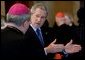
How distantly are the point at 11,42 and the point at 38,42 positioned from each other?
0.39m

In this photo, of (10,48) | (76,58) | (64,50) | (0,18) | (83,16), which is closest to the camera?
(10,48)

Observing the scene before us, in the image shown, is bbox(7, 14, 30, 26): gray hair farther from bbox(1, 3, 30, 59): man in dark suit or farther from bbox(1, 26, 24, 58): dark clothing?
bbox(1, 26, 24, 58): dark clothing

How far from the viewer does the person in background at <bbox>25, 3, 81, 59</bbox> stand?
2261mm

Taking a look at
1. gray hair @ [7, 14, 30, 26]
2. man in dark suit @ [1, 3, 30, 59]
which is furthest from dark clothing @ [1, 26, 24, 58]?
gray hair @ [7, 14, 30, 26]

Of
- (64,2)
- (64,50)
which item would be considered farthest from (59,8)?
(64,50)

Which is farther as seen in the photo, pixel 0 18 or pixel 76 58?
pixel 0 18

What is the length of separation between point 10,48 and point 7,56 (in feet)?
0.23

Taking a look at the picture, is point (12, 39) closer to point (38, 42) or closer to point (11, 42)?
point (11, 42)

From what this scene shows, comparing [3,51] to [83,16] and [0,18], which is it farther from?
[83,16]

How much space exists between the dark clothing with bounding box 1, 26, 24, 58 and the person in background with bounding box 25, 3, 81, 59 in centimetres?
7

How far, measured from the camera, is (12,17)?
235 centimetres

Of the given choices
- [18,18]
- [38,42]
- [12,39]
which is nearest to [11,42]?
[12,39]

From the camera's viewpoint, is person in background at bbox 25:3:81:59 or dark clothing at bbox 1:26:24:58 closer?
dark clothing at bbox 1:26:24:58

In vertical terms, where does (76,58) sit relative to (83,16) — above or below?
below
